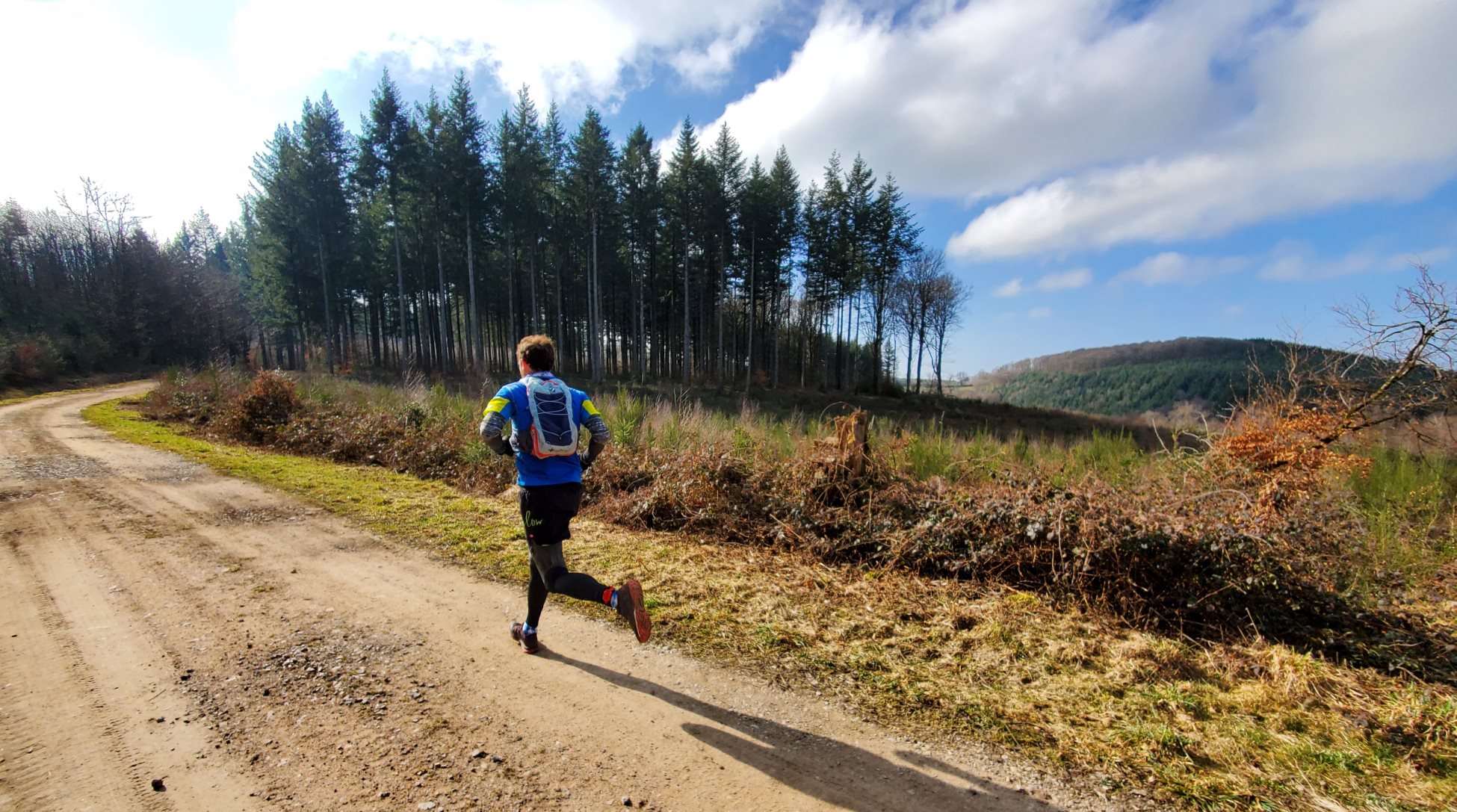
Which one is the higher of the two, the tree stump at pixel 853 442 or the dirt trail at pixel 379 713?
the tree stump at pixel 853 442

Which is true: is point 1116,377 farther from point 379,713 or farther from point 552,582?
point 379,713

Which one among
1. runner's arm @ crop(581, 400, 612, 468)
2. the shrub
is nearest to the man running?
runner's arm @ crop(581, 400, 612, 468)

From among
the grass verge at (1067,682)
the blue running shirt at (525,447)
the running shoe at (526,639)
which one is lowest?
the grass verge at (1067,682)

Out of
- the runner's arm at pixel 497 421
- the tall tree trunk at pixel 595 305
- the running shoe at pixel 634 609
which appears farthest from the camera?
the tall tree trunk at pixel 595 305

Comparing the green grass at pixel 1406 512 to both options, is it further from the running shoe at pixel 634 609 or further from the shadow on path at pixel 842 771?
the running shoe at pixel 634 609

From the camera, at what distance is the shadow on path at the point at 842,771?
2334 mm

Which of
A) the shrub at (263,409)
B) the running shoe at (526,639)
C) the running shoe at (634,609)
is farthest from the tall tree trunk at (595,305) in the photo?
the running shoe at (634,609)

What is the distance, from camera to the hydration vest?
339cm

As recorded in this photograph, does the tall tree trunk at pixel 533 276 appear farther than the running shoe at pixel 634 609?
Yes

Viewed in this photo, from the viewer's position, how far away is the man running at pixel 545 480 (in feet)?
11.1

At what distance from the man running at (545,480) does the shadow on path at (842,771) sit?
31.4 inches

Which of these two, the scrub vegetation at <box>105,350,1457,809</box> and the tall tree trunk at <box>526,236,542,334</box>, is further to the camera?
the tall tree trunk at <box>526,236,542,334</box>

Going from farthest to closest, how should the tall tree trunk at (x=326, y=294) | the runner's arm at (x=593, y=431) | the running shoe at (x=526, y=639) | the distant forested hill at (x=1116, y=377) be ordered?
the distant forested hill at (x=1116, y=377), the tall tree trunk at (x=326, y=294), the runner's arm at (x=593, y=431), the running shoe at (x=526, y=639)

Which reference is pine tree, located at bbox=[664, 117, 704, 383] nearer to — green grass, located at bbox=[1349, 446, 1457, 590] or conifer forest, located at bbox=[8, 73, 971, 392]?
conifer forest, located at bbox=[8, 73, 971, 392]
